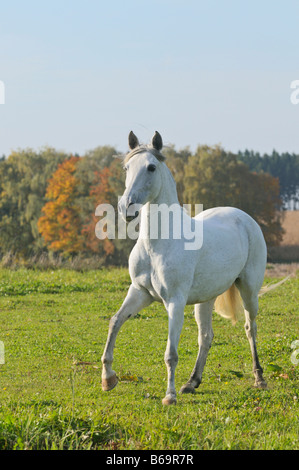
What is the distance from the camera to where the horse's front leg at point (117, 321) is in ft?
21.1

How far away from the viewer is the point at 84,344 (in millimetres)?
9766

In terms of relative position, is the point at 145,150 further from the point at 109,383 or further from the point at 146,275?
the point at 109,383

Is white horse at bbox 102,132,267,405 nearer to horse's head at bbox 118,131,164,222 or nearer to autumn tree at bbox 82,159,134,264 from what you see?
horse's head at bbox 118,131,164,222

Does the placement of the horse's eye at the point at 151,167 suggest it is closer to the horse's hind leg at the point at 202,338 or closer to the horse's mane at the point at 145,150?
the horse's mane at the point at 145,150

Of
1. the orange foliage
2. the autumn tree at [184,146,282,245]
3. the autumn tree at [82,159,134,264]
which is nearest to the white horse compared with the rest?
the autumn tree at [184,146,282,245]

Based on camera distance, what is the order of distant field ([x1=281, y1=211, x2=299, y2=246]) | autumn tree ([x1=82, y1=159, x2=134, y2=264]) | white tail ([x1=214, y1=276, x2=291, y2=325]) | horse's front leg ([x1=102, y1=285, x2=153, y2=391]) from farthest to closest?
distant field ([x1=281, y1=211, x2=299, y2=246])
autumn tree ([x1=82, y1=159, x2=134, y2=264])
white tail ([x1=214, y1=276, x2=291, y2=325])
horse's front leg ([x1=102, y1=285, x2=153, y2=391])

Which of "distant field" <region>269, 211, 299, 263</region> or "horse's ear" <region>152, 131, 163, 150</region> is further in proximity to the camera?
"distant field" <region>269, 211, 299, 263</region>

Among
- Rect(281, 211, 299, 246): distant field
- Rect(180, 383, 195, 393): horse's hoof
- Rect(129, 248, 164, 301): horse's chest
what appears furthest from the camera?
Rect(281, 211, 299, 246): distant field

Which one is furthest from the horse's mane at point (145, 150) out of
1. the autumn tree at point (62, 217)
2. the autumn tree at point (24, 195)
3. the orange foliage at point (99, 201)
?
the autumn tree at point (24, 195)

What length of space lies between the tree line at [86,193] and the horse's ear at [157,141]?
154 ft

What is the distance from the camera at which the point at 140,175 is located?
5941 mm

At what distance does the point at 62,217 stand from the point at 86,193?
14.6ft

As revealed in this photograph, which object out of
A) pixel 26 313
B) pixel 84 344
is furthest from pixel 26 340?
pixel 26 313

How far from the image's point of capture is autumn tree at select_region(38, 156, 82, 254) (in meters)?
60.8
